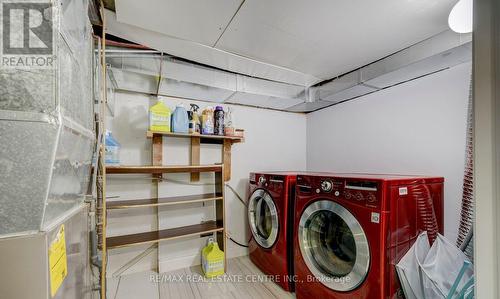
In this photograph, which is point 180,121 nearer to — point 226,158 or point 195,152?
point 195,152

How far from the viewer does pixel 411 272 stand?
3.91ft

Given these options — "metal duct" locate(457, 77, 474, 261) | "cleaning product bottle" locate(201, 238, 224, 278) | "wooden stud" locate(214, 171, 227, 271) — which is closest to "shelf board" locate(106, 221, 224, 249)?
"wooden stud" locate(214, 171, 227, 271)

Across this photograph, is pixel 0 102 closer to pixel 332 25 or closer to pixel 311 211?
pixel 332 25

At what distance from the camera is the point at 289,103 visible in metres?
2.41

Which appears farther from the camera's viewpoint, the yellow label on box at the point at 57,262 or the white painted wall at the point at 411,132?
the white painted wall at the point at 411,132

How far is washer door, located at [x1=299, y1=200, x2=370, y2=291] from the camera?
4.05ft

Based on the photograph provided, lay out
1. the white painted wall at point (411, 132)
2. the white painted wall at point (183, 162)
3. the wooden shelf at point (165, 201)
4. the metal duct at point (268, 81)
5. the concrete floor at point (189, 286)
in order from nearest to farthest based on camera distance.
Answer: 1. the metal duct at point (268, 81)
2. the white painted wall at point (411, 132)
3. the concrete floor at point (189, 286)
4. the wooden shelf at point (165, 201)
5. the white painted wall at point (183, 162)

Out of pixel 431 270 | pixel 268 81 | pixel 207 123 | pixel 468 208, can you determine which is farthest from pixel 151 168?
pixel 468 208

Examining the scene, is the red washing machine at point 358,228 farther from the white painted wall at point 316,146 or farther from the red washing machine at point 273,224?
the white painted wall at point 316,146

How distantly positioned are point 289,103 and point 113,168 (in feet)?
6.06

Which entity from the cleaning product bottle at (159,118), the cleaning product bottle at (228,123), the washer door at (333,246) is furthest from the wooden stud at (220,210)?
the washer door at (333,246)

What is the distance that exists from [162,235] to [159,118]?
1.07 meters

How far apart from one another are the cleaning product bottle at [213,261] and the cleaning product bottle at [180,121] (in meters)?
1.18

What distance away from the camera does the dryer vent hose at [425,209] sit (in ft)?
4.29
